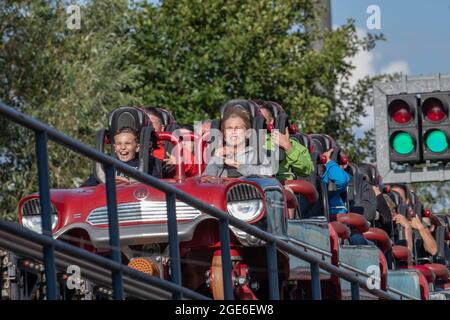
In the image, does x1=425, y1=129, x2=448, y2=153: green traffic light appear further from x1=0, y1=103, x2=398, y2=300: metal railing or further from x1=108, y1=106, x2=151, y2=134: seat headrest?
x1=0, y1=103, x2=398, y2=300: metal railing

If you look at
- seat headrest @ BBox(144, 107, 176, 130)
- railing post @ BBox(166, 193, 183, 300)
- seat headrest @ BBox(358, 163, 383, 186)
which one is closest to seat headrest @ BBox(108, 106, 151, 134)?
seat headrest @ BBox(144, 107, 176, 130)

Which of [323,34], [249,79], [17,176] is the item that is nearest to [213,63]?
[249,79]

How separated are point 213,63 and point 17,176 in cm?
834

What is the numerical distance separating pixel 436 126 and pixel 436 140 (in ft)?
0.42

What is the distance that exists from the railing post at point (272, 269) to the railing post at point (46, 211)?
1992 millimetres

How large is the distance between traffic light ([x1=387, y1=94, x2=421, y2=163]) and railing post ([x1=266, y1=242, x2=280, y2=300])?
16.5 feet

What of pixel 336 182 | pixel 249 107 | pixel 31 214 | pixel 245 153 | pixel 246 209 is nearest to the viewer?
pixel 246 209

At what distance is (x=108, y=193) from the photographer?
690cm

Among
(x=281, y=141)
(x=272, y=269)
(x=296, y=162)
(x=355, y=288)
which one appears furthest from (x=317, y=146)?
(x=272, y=269)

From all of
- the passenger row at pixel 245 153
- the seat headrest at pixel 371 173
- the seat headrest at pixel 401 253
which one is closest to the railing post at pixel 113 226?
the passenger row at pixel 245 153

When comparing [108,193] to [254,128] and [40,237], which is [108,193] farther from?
[254,128]

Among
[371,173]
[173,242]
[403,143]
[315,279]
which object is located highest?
[403,143]

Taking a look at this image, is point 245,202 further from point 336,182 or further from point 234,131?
point 336,182

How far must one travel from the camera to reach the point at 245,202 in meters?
9.06
